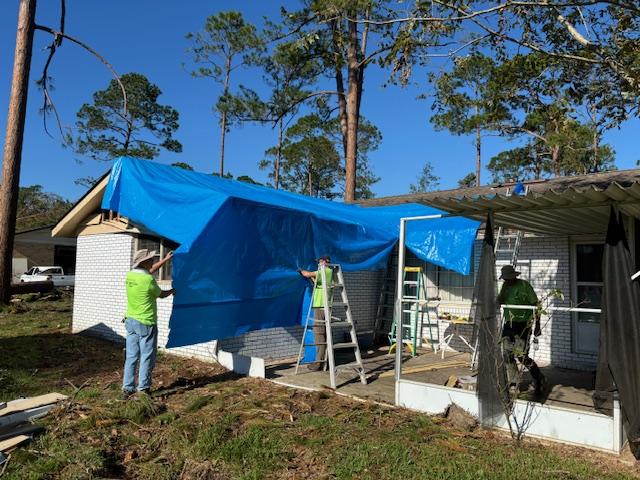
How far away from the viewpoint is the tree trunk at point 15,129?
12664 millimetres

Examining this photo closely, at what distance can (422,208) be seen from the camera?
11.0 metres

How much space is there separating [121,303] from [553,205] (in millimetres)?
8414

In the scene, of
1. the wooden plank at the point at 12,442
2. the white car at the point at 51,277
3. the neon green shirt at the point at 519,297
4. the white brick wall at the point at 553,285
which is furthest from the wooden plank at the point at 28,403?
the white car at the point at 51,277

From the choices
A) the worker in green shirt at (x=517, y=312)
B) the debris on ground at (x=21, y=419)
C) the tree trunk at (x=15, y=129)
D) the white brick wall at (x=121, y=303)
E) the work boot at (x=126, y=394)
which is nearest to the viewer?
the debris on ground at (x=21, y=419)

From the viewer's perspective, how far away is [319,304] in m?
7.66

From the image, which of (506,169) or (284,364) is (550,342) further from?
(506,169)

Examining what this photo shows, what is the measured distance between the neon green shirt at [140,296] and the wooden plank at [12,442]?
6.02ft

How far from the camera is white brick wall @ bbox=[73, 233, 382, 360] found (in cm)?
859

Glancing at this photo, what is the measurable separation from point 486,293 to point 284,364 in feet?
14.0

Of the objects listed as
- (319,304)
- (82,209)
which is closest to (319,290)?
(319,304)

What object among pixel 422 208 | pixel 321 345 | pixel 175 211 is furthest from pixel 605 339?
pixel 422 208

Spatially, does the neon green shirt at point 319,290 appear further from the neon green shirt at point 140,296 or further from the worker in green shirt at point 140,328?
the neon green shirt at point 140,296

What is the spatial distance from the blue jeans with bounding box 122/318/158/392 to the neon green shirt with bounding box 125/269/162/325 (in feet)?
0.28

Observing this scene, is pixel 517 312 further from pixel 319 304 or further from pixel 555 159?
pixel 555 159
